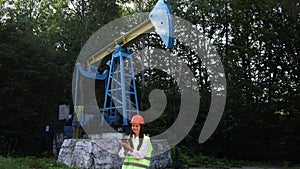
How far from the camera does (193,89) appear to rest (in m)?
16.4

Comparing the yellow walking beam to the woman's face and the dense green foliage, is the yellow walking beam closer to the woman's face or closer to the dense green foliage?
the dense green foliage

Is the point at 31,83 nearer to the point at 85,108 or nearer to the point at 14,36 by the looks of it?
the point at 14,36

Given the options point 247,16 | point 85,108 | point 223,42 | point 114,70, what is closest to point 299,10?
point 247,16

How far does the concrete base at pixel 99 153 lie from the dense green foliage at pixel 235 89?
12.0ft

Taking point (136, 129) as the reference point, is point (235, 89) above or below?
above

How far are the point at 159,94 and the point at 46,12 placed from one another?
10.1 meters

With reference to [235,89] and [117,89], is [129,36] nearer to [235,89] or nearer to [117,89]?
[117,89]

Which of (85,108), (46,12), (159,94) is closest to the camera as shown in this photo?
(85,108)

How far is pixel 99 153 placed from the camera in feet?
28.0

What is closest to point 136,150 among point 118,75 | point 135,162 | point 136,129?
point 135,162

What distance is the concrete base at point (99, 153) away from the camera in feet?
28.0

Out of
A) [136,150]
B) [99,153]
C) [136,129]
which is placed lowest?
[99,153]

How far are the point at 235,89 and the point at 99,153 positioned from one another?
733 centimetres

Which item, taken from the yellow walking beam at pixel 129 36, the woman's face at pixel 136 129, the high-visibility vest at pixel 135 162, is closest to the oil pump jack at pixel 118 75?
the yellow walking beam at pixel 129 36
